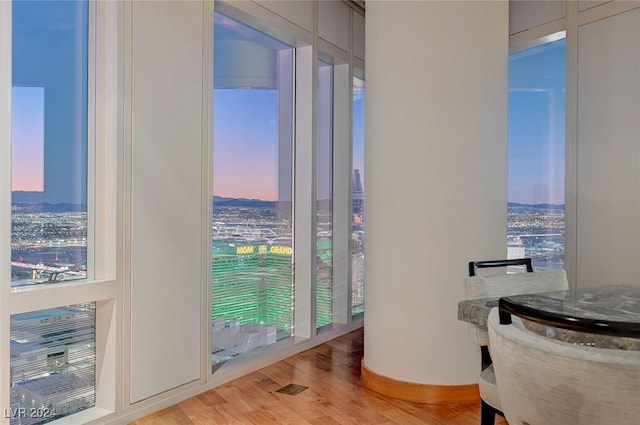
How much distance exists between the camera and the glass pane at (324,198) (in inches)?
165

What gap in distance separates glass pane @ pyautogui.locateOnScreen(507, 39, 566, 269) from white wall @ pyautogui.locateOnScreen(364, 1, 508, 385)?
104 centimetres

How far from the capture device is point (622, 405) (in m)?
0.97

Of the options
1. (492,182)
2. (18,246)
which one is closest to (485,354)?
(492,182)

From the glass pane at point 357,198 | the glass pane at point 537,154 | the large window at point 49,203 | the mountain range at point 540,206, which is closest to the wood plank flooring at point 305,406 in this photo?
the large window at point 49,203

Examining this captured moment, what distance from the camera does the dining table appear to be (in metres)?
0.99

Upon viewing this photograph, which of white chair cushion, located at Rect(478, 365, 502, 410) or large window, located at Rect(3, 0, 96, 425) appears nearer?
white chair cushion, located at Rect(478, 365, 502, 410)

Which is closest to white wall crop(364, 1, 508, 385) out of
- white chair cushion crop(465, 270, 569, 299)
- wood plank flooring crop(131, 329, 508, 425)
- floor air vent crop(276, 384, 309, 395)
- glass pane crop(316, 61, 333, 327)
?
wood plank flooring crop(131, 329, 508, 425)

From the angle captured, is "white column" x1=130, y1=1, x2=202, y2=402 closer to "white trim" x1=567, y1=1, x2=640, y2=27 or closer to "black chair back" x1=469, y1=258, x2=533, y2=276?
"black chair back" x1=469, y1=258, x2=533, y2=276

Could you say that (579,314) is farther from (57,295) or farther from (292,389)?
(57,295)

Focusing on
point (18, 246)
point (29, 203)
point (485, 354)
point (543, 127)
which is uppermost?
point (543, 127)

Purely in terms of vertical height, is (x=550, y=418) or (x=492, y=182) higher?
(x=492, y=182)

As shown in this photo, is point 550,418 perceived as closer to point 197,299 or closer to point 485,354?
point 485,354

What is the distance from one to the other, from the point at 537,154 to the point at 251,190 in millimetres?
2259

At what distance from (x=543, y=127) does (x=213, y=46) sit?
2.58 meters
